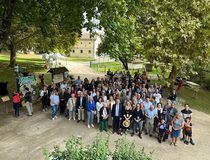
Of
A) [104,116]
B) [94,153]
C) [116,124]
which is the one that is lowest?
[116,124]

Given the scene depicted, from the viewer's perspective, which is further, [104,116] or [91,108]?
[91,108]

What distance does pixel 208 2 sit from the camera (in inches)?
938

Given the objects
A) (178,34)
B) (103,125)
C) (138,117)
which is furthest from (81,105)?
(178,34)

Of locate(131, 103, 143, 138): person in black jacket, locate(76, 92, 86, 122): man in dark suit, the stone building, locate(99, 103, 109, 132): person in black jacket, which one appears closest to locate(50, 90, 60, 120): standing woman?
locate(76, 92, 86, 122): man in dark suit

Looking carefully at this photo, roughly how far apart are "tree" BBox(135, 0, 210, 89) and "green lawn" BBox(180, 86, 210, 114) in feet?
11.0

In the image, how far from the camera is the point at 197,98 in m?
29.5

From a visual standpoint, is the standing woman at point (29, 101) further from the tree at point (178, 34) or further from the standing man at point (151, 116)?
the tree at point (178, 34)

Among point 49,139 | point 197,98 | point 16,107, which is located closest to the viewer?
point 49,139

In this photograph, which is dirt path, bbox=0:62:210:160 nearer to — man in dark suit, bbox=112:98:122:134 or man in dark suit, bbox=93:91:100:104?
man in dark suit, bbox=112:98:122:134

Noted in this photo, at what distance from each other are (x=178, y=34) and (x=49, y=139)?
42.0 ft

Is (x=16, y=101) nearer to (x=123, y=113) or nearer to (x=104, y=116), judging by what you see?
(x=104, y=116)

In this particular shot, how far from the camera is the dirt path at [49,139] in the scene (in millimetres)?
14070

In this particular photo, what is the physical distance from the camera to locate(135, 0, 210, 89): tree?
23.1 meters

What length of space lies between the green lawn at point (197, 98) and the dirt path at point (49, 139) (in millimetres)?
6944
